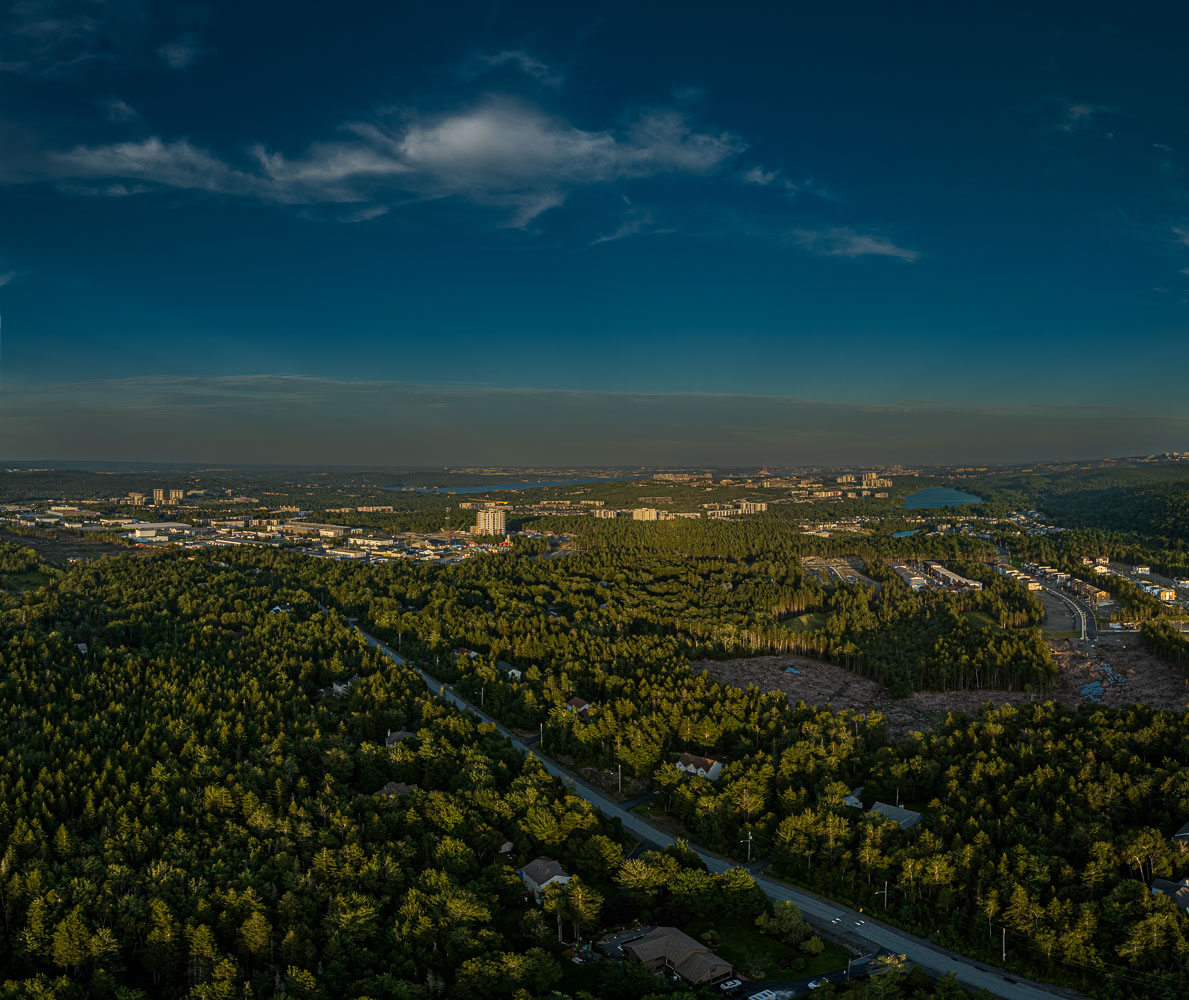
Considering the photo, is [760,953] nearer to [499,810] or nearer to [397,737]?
[499,810]

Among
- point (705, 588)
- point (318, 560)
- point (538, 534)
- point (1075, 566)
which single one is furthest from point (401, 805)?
point (538, 534)

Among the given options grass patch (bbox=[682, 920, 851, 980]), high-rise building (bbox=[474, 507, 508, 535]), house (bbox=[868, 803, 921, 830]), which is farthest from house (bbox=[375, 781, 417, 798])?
high-rise building (bbox=[474, 507, 508, 535])

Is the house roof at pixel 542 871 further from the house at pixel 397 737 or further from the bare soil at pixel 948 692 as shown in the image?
the bare soil at pixel 948 692

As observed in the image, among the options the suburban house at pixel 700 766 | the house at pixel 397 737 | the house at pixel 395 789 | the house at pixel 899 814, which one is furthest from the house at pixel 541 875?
the house at pixel 899 814

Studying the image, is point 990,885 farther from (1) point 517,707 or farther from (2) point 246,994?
(1) point 517,707

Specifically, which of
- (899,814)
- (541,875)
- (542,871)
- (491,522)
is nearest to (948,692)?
(899,814)
